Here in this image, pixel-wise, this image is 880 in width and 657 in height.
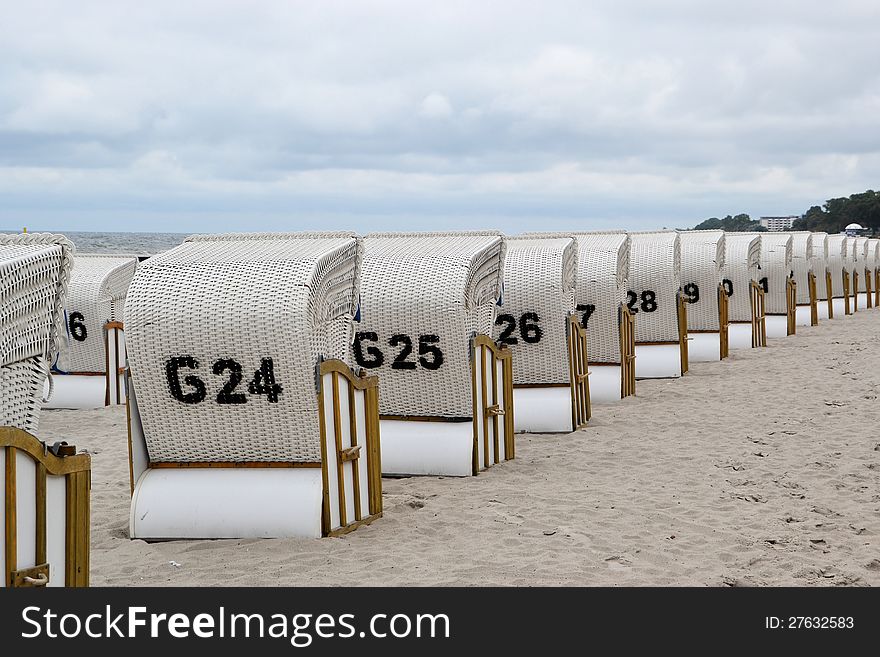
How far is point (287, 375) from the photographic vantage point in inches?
213

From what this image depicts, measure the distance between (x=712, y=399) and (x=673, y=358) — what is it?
188 cm

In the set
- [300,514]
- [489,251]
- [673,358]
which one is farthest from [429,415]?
[673,358]

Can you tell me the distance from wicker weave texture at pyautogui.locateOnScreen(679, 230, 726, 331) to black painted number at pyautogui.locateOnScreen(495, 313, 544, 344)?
5.99m

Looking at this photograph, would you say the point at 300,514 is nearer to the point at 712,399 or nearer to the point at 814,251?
the point at 712,399

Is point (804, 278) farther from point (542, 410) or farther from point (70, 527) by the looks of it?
point (70, 527)

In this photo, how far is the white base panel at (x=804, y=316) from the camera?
23.3m

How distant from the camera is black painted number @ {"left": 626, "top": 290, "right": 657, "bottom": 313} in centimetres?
1310

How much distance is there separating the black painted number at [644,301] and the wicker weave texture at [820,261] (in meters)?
11.5

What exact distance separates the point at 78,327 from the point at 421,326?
5.92m

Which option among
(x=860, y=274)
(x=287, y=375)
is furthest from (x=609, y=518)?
(x=860, y=274)

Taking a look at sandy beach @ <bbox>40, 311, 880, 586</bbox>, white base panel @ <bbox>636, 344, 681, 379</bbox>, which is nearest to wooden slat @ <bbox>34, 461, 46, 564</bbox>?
sandy beach @ <bbox>40, 311, 880, 586</bbox>

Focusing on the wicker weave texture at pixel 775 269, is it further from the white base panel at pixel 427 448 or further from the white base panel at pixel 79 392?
the white base panel at pixel 427 448

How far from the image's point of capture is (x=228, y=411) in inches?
218

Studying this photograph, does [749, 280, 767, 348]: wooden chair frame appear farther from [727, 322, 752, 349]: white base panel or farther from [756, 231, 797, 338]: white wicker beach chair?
[756, 231, 797, 338]: white wicker beach chair
